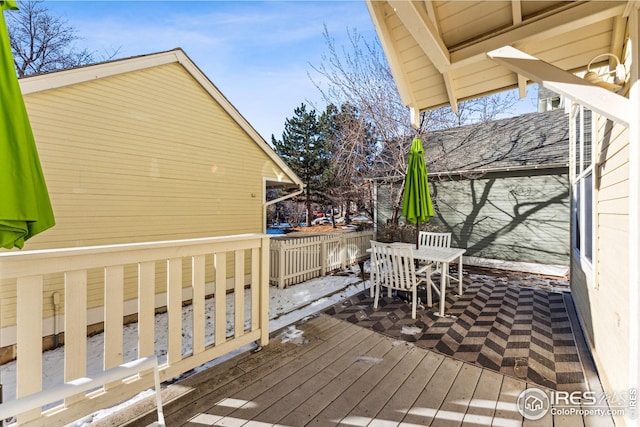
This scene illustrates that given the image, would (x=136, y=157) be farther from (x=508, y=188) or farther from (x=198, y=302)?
(x=508, y=188)

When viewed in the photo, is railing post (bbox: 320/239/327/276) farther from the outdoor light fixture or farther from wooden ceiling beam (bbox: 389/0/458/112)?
the outdoor light fixture

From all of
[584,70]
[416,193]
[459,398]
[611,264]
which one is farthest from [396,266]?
[584,70]

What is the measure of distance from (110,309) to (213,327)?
6.99 feet

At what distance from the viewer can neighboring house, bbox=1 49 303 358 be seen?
4.39 metres

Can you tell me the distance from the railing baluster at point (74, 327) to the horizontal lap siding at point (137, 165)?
363 cm

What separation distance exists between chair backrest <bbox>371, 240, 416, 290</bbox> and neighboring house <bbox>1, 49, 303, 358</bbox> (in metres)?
4.02

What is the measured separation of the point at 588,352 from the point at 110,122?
7.68 m

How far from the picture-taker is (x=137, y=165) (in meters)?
5.28

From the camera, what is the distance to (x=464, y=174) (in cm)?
865

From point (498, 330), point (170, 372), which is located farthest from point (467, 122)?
point (170, 372)

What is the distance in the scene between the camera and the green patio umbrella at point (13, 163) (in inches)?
50.6

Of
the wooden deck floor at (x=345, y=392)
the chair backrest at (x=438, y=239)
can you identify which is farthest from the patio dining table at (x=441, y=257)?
the wooden deck floor at (x=345, y=392)

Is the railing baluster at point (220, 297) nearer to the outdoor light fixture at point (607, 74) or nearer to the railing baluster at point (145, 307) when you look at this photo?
the railing baluster at point (145, 307)

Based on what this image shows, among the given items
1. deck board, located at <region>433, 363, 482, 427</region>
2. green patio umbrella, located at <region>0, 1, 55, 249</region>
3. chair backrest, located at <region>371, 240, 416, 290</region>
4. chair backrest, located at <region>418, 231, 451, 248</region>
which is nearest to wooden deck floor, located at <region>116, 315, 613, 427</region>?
deck board, located at <region>433, 363, 482, 427</region>
